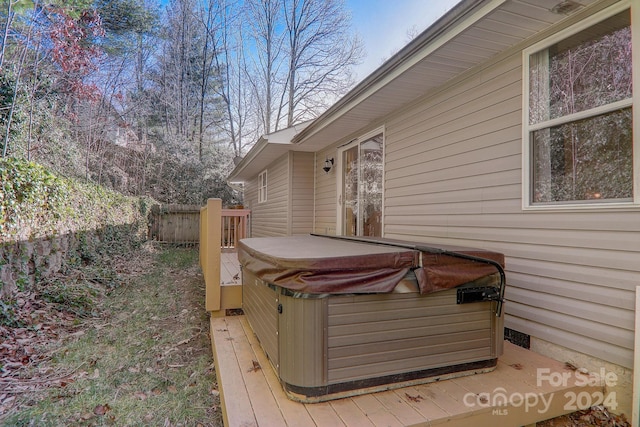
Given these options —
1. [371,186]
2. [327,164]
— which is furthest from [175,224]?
[371,186]

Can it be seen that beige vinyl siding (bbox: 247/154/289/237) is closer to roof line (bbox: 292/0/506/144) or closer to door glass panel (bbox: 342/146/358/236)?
door glass panel (bbox: 342/146/358/236)

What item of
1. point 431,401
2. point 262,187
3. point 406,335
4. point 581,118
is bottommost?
Answer: point 431,401

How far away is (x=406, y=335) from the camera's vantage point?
211 cm

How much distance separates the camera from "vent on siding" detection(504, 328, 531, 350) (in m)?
2.83

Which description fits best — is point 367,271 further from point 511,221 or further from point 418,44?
point 418,44

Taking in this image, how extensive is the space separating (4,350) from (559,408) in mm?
4424

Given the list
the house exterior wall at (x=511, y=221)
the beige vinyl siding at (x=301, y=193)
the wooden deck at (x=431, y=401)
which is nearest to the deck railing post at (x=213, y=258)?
the wooden deck at (x=431, y=401)

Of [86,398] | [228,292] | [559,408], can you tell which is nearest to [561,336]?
[559,408]

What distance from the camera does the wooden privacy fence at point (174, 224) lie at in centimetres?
1141

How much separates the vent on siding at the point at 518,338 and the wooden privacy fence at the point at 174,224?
10705mm

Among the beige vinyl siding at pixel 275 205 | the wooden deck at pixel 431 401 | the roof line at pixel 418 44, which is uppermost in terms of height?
the roof line at pixel 418 44

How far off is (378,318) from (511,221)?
5.41 ft

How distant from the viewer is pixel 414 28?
13109 millimetres

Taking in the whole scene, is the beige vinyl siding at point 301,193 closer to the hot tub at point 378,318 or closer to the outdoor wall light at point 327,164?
the outdoor wall light at point 327,164
